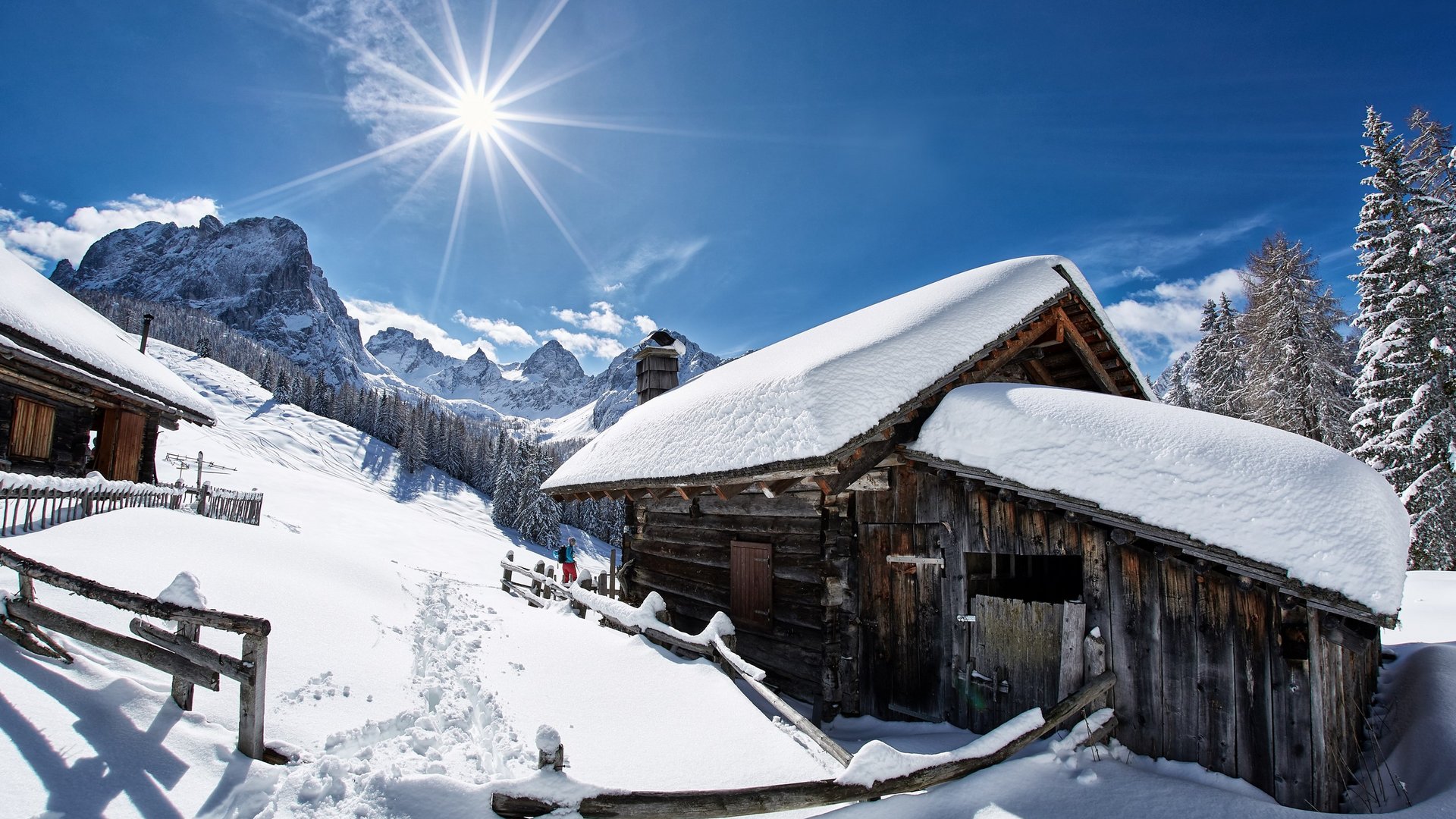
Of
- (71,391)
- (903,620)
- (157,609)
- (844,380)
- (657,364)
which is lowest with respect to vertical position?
(903,620)

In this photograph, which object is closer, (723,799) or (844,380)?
(723,799)

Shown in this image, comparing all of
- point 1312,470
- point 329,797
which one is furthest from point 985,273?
point 329,797

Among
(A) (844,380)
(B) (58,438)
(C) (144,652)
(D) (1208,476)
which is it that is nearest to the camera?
(C) (144,652)

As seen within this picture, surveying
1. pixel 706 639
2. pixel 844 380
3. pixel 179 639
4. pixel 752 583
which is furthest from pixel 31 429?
pixel 844 380

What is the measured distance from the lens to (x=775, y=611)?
816 cm

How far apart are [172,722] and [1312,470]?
29.3 feet

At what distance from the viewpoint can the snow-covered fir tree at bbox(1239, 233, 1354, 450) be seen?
19.0 meters

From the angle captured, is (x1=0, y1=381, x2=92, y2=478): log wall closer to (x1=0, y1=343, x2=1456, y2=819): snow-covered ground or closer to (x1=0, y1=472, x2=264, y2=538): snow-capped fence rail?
(x1=0, y1=472, x2=264, y2=538): snow-capped fence rail

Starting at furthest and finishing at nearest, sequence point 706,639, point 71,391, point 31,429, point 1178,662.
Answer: point 71,391 → point 31,429 → point 706,639 → point 1178,662

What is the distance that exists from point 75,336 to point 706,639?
14.4 meters

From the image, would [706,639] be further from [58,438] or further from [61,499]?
[58,438]

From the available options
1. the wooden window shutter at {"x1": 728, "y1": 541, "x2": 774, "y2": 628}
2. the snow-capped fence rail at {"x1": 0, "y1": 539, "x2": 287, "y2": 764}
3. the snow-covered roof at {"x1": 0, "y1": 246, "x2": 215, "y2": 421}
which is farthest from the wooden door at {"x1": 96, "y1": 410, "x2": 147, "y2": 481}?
the wooden window shutter at {"x1": 728, "y1": 541, "x2": 774, "y2": 628}

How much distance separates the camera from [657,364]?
19.9 m

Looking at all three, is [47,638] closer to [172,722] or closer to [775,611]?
[172,722]
